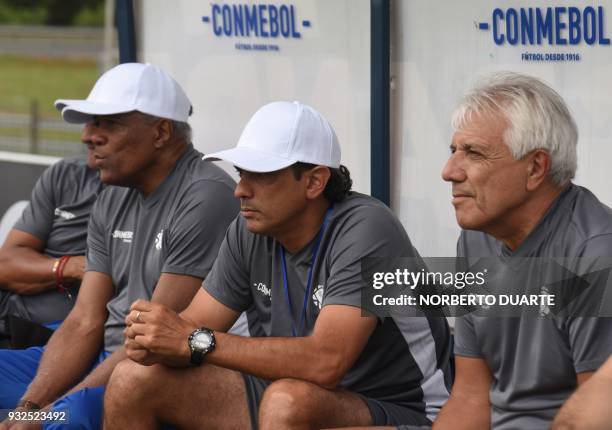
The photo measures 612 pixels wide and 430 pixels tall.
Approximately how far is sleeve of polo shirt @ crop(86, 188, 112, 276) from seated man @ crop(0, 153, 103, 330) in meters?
0.43

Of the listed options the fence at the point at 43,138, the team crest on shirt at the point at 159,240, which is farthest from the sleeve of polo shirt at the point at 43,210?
the fence at the point at 43,138

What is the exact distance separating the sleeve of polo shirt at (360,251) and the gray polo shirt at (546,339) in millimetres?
411

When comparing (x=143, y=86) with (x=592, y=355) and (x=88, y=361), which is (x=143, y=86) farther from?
(x=592, y=355)

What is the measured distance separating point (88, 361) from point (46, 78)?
28168 mm

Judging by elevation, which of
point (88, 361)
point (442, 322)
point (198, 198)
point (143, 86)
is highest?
point (143, 86)

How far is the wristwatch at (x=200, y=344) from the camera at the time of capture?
351 cm

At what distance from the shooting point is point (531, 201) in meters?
3.11

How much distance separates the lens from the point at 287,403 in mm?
3232

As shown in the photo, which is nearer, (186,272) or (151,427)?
(151,427)

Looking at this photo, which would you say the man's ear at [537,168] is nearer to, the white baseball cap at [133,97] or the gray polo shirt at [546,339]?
the gray polo shirt at [546,339]

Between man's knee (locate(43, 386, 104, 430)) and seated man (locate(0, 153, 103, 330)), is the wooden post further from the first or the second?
man's knee (locate(43, 386, 104, 430))

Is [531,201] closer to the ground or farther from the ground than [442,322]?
farther from the ground

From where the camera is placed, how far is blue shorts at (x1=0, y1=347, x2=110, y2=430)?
3994 mm

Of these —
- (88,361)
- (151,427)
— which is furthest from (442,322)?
(88,361)
